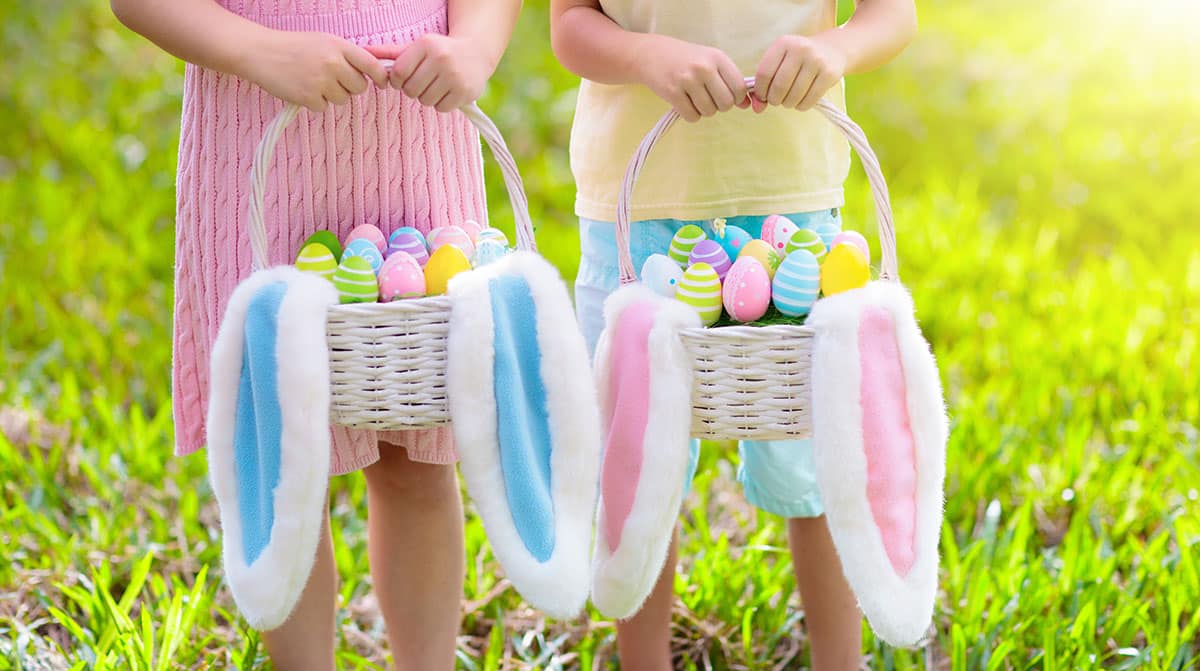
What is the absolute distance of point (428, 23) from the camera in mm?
1764

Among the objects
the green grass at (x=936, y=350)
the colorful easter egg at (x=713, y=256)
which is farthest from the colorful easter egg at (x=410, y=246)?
the green grass at (x=936, y=350)

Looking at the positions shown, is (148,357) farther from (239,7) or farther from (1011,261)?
(1011,261)

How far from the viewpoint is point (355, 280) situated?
1.55 m

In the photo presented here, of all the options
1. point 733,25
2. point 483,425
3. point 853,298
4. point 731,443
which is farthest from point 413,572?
point 731,443

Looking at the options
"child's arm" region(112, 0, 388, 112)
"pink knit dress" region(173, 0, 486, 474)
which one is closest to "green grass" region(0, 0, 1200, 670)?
"pink knit dress" region(173, 0, 486, 474)

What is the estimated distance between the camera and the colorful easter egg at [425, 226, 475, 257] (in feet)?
5.50

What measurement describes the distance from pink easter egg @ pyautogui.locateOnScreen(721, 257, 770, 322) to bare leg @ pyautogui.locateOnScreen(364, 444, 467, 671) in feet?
1.74

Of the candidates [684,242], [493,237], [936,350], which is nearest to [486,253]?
[493,237]

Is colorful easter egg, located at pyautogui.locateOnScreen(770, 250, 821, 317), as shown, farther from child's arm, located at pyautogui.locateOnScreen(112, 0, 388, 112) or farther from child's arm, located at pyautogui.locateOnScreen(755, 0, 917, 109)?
child's arm, located at pyautogui.locateOnScreen(112, 0, 388, 112)

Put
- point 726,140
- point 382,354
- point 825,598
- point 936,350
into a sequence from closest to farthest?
point 382,354 < point 726,140 < point 825,598 < point 936,350

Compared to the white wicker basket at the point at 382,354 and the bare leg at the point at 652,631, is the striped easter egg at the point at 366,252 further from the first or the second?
the bare leg at the point at 652,631

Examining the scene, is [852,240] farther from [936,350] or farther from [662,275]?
[936,350]

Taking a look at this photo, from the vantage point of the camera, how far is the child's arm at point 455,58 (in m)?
1.55

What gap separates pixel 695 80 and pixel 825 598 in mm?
853
